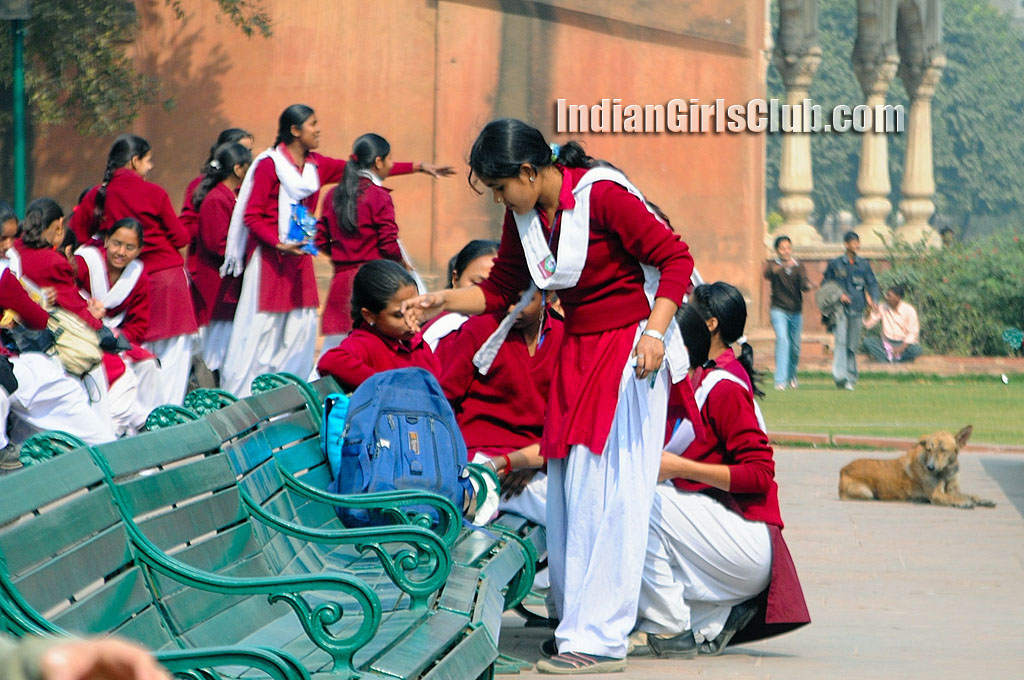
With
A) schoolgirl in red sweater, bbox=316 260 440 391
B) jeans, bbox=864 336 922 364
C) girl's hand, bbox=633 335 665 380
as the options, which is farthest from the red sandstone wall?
girl's hand, bbox=633 335 665 380

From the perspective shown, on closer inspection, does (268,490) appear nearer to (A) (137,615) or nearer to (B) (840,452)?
(A) (137,615)

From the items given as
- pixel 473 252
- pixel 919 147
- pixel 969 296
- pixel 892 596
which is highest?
pixel 919 147

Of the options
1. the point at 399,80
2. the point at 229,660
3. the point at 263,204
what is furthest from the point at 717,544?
the point at 399,80

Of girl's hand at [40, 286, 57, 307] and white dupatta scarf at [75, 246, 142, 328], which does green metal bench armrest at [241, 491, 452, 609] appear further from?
white dupatta scarf at [75, 246, 142, 328]

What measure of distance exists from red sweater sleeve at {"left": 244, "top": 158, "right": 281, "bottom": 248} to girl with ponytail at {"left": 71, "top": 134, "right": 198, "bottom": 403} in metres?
0.42

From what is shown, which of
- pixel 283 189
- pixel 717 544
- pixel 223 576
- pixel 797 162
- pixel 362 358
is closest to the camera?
pixel 223 576

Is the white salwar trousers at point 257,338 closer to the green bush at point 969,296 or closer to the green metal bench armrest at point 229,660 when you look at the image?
the green metal bench armrest at point 229,660

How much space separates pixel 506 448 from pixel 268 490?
1.22 meters

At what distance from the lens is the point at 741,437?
4.94 m

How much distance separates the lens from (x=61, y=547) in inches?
111

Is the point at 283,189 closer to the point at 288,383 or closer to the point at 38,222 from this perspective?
the point at 38,222

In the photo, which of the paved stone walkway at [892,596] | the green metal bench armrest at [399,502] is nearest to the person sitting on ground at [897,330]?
the paved stone walkway at [892,596]

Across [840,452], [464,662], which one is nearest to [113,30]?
[840,452]

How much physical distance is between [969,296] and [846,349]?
14.5 ft
